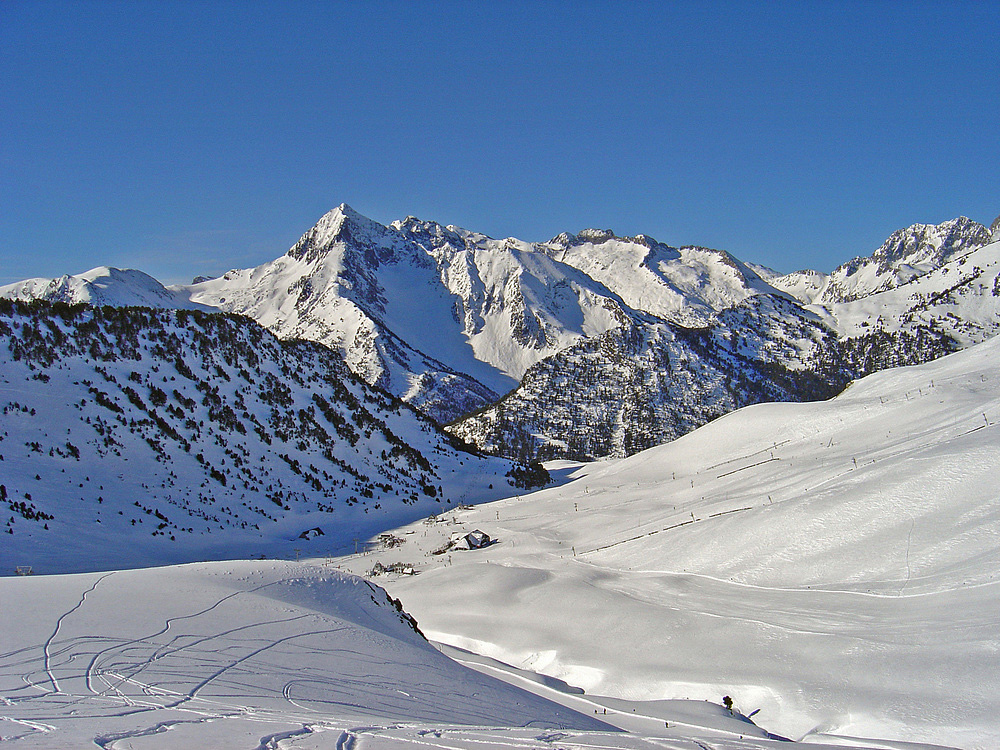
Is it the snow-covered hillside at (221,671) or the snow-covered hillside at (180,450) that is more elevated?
the snow-covered hillside at (180,450)

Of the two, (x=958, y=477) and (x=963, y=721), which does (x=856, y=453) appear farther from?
(x=963, y=721)

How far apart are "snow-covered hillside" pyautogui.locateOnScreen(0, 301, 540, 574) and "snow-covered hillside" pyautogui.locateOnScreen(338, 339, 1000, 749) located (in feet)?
52.7

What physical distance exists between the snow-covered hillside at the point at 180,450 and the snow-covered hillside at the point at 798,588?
1608cm

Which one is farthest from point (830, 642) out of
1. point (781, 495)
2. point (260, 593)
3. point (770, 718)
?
point (260, 593)

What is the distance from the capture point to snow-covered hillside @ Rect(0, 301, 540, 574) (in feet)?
129

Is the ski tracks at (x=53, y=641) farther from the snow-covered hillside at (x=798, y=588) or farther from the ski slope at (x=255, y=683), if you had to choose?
the snow-covered hillside at (x=798, y=588)

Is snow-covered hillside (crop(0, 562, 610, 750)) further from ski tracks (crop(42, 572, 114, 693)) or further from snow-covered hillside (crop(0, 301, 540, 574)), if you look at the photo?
snow-covered hillside (crop(0, 301, 540, 574))

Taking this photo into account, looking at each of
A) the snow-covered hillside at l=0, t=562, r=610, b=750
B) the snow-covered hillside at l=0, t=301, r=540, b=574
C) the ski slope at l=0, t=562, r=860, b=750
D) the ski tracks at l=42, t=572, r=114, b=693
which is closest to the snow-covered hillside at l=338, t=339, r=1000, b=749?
the ski slope at l=0, t=562, r=860, b=750

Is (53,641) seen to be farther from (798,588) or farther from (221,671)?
(798,588)

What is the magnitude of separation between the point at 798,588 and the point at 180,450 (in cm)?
4571

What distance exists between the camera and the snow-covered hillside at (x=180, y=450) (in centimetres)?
3922

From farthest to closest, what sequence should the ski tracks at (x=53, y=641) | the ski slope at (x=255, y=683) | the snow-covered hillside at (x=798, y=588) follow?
the snow-covered hillside at (x=798, y=588), the ski tracks at (x=53, y=641), the ski slope at (x=255, y=683)

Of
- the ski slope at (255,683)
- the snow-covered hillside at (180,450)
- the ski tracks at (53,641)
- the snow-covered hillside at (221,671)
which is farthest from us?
the snow-covered hillside at (180,450)

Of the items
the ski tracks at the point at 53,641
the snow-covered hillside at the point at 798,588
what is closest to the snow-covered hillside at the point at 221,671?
the ski tracks at the point at 53,641
